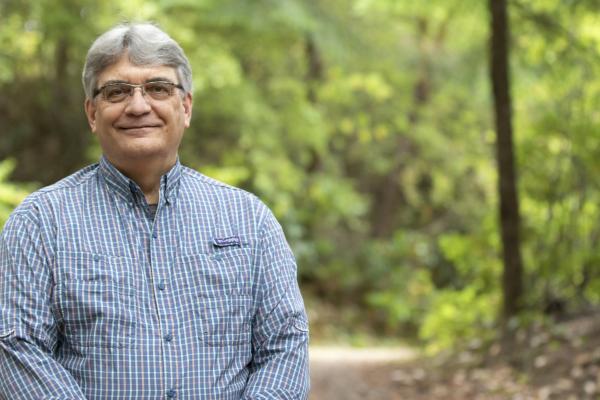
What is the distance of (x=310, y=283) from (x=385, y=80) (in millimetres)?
5012

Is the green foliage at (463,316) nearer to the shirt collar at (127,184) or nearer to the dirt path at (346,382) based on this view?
the dirt path at (346,382)

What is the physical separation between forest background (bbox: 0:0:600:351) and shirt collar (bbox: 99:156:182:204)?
158 inches

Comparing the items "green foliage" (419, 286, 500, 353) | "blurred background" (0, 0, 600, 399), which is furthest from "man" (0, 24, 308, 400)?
"green foliage" (419, 286, 500, 353)

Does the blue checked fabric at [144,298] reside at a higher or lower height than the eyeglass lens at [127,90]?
lower

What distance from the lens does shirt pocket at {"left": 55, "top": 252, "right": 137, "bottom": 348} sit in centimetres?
A: 248

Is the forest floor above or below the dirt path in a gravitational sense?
above

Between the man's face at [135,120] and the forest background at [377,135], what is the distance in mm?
4054

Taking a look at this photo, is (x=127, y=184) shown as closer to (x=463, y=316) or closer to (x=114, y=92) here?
(x=114, y=92)

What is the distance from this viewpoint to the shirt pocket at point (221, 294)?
258 cm

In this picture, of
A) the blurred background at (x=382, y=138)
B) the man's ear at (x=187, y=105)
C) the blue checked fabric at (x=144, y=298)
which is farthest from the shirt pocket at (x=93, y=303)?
the blurred background at (x=382, y=138)

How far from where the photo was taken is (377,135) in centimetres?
2205

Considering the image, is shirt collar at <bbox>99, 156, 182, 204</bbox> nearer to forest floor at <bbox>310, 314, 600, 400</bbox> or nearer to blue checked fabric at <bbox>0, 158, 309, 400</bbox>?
blue checked fabric at <bbox>0, 158, 309, 400</bbox>

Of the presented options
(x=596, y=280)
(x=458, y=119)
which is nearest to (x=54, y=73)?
(x=596, y=280)

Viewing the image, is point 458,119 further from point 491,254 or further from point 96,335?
point 96,335
